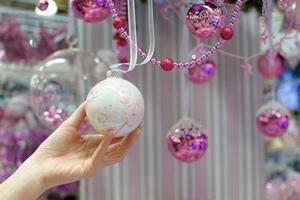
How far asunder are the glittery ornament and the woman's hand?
0.32 metres

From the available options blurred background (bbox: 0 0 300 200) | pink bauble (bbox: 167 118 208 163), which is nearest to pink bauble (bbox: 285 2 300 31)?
blurred background (bbox: 0 0 300 200)

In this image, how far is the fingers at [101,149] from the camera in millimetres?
1108

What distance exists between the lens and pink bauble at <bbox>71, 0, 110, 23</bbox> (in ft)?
4.72

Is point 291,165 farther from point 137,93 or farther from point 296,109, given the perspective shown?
point 137,93

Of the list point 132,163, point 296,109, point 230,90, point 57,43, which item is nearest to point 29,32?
point 57,43

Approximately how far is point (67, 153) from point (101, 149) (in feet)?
0.39

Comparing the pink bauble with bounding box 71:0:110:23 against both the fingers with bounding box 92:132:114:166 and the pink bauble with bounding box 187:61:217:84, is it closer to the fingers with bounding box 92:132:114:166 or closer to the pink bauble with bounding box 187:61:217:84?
the pink bauble with bounding box 187:61:217:84

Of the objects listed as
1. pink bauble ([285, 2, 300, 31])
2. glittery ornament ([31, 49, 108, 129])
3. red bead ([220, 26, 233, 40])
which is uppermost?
pink bauble ([285, 2, 300, 31])

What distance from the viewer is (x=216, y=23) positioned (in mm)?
1181

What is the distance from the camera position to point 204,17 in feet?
A: 3.83

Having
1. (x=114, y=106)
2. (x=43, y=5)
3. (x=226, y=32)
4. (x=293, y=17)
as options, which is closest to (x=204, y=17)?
(x=226, y=32)

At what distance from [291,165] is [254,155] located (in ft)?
1.88

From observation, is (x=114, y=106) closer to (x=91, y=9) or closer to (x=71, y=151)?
(x=71, y=151)

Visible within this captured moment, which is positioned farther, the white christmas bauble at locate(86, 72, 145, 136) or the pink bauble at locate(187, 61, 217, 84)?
the pink bauble at locate(187, 61, 217, 84)
